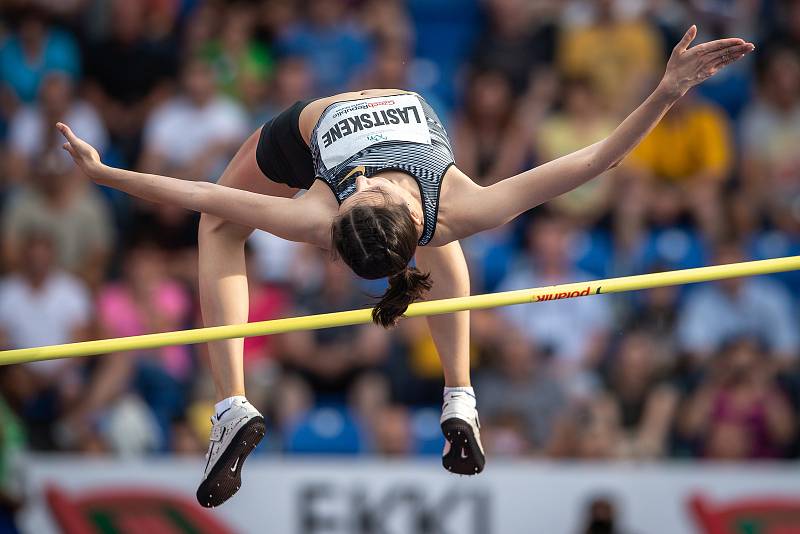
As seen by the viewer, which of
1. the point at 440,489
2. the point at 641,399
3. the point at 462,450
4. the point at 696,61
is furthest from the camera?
the point at 641,399

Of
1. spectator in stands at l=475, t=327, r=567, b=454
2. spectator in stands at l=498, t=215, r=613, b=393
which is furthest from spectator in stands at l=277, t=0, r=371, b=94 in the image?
spectator in stands at l=475, t=327, r=567, b=454

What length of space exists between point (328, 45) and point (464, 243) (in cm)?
214

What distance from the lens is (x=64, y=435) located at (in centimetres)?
923

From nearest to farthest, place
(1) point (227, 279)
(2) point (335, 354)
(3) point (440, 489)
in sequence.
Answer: (1) point (227, 279) → (3) point (440, 489) → (2) point (335, 354)

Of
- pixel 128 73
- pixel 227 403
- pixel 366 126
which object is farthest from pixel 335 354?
pixel 366 126

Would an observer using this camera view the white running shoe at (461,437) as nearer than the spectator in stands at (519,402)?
Yes

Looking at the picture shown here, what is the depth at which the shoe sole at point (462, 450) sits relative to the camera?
602 cm

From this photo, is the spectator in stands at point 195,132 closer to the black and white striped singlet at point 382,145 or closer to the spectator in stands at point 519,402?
the spectator in stands at point 519,402

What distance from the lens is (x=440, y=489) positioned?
28.6ft

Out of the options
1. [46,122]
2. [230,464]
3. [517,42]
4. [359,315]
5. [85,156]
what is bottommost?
[230,464]

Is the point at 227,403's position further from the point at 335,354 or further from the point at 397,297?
the point at 335,354

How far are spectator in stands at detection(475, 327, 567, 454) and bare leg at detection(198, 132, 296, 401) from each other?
11.2 ft

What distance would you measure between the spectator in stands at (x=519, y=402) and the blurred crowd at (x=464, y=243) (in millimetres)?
15

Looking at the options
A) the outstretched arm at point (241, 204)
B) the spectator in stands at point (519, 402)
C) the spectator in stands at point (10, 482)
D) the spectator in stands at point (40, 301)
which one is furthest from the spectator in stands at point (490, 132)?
the outstretched arm at point (241, 204)
